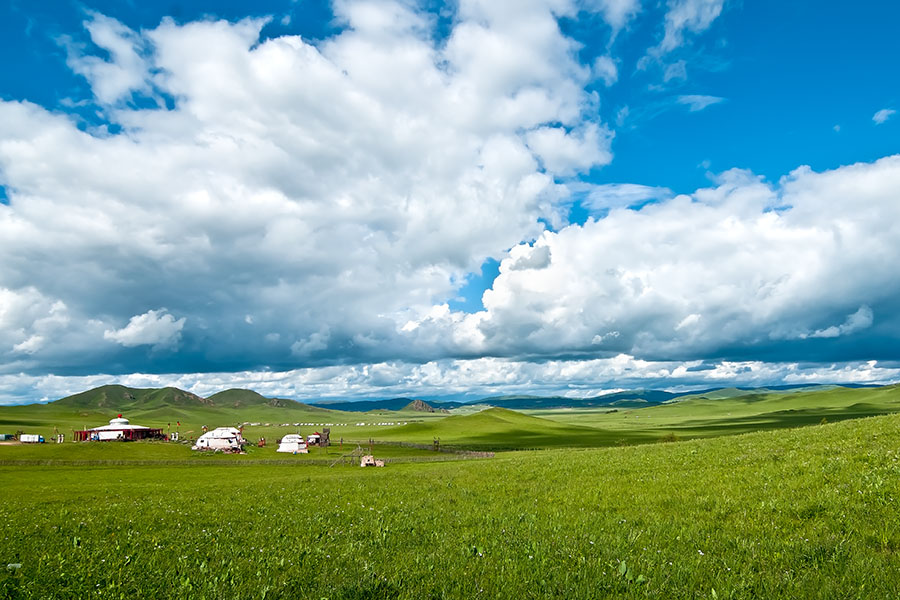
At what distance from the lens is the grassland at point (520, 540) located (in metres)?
9.05

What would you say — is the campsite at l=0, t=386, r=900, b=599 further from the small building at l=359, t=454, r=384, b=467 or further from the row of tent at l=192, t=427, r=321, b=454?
the row of tent at l=192, t=427, r=321, b=454

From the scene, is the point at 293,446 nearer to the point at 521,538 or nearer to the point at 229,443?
the point at 229,443

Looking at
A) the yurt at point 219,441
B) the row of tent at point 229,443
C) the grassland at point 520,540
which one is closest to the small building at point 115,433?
the yurt at point 219,441

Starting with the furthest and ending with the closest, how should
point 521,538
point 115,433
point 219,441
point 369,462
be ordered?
point 115,433
point 219,441
point 369,462
point 521,538

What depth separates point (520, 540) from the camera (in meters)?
12.8

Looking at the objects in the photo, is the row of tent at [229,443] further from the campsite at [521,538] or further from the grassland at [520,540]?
the grassland at [520,540]

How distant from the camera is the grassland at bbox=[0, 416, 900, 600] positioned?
356 inches

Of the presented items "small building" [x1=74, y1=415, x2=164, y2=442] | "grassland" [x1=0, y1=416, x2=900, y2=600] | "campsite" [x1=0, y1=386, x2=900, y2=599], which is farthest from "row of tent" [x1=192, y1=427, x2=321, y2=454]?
"grassland" [x1=0, y1=416, x2=900, y2=600]

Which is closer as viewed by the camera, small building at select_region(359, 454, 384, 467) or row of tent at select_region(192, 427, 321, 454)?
small building at select_region(359, 454, 384, 467)

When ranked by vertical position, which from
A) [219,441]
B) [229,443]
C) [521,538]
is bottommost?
[229,443]

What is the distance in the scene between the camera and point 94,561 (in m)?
10.9

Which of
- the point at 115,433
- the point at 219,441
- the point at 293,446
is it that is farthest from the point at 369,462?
the point at 115,433

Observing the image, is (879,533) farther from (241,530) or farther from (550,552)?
(241,530)

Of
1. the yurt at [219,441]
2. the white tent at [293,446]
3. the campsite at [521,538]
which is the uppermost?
the campsite at [521,538]
